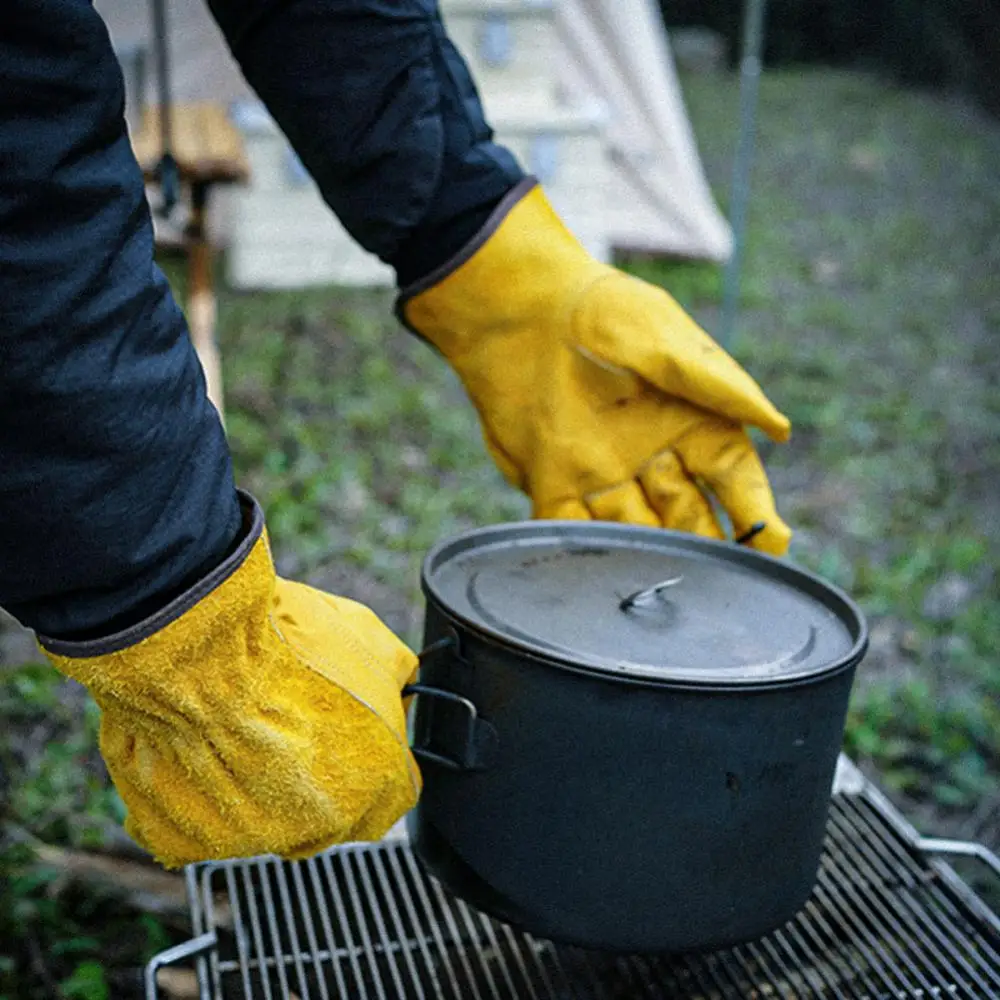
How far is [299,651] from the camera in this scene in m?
1.34

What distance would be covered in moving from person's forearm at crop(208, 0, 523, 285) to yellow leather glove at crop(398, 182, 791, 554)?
11 centimetres

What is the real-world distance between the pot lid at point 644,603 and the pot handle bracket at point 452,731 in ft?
0.31

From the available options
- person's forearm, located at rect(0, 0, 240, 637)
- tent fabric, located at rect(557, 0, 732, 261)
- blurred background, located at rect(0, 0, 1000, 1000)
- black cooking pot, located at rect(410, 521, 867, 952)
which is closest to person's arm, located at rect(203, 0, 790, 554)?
black cooking pot, located at rect(410, 521, 867, 952)

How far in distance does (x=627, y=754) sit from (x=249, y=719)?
43 cm

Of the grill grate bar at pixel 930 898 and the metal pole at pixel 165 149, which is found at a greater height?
the metal pole at pixel 165 149

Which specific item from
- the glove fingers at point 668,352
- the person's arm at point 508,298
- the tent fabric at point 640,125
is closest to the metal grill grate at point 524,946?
the person's arm at point 508,298

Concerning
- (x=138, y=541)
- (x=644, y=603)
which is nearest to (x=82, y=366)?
(x=138, y=541)

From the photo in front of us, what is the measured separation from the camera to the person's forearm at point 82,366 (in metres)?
1.03

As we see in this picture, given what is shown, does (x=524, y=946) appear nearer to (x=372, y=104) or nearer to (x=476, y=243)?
(x=476, y=243)

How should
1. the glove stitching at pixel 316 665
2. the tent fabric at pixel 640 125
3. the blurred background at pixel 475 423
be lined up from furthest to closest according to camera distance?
the tent fabric at pixel 640 125, the blurred background at pixel 475 423, the glove stitching at pixel 316 665

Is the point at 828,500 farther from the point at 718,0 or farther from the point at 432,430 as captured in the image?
the point at 718,0

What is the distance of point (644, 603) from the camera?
1.56 metres

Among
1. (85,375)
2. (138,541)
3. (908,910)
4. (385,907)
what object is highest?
(85,375)

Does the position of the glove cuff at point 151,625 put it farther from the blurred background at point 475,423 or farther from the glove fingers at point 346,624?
the blurred background at point 475,423
